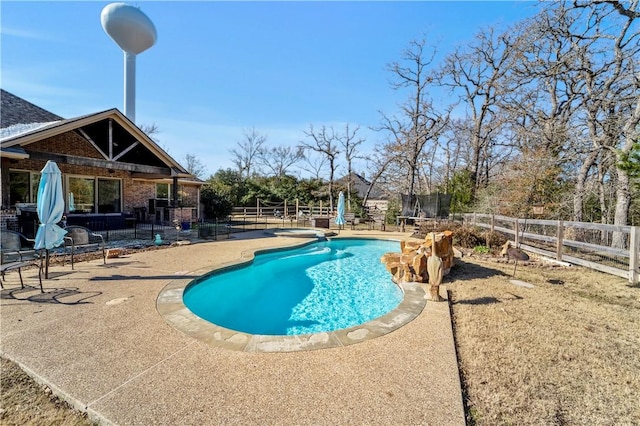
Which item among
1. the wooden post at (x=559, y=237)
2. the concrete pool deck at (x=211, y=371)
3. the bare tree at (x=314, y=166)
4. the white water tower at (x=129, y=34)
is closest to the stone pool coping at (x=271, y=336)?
the concrete pool deck at (x=211, y=371)

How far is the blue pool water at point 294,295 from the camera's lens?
5.08m

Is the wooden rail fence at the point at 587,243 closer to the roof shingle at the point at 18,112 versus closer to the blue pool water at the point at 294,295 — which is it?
the blue pool water at the point at 294,295

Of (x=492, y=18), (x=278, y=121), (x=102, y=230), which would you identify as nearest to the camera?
(x=102, y=230)

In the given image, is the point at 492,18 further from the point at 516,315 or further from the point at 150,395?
the point at 150,395

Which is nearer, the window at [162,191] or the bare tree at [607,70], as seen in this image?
the bare tree at [607,70]

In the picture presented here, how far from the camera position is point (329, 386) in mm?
2455

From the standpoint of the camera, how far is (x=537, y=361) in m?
3.00

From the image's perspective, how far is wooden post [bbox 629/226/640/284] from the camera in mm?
5676

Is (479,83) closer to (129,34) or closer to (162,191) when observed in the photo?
(162,191)

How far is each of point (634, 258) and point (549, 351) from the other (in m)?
4.66

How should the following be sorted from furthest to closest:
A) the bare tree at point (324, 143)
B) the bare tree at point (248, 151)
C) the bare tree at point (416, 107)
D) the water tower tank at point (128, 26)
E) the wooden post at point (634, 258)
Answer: the bare tree at point (248, 151) < the bare tree at point (324, 143) < the bare tree at point (416, 107) < the water tower tank at point (128, 26) < the wooden post at point (634, 258)

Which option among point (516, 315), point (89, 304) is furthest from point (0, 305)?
point (516, 315)

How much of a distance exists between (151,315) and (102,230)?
10.1m

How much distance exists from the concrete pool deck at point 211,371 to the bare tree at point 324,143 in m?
21.1
